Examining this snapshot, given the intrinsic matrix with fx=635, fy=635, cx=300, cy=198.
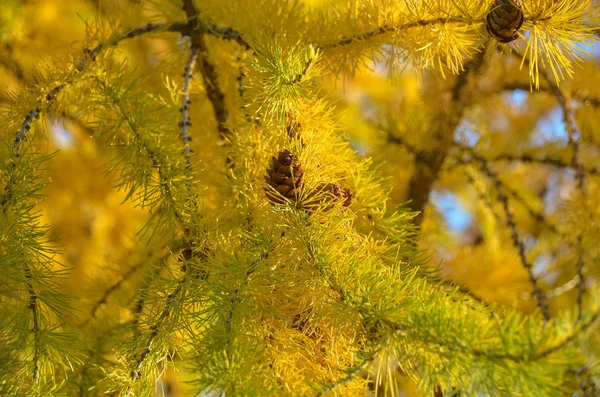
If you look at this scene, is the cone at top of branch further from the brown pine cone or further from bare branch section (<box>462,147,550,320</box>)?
bare branch section (<box>462,147,550,320</box>)

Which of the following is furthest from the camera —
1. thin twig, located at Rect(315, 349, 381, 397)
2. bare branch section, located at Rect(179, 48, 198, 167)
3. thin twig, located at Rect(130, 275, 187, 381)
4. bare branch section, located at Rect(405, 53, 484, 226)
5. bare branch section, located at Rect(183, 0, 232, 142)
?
bare branch section, located at Rect(405, 53, 484, 226)

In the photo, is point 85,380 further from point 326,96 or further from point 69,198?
point 69,198

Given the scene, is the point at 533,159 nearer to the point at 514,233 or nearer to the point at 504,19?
the point at 514,233

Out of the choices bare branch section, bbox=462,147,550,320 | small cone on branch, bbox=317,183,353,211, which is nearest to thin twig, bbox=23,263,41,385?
small cone on branch, bbox=317,183,353,211

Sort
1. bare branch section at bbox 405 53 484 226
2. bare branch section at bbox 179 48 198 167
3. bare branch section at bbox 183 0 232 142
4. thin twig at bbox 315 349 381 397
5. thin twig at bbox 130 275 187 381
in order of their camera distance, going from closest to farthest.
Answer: thin twig at bbox 315 349 381 397, thin twig at bbox 130 275 187 381, bare branch section at bbox 179 48 198 167, bare branch section at bbox 183 0 232 142, bare branch section at bbox 405 53 484 226

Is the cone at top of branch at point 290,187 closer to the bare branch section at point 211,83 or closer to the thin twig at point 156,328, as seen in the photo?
the thin twig at point 156,328

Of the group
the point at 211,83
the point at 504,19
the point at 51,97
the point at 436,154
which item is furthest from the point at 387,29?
the point at 436,154

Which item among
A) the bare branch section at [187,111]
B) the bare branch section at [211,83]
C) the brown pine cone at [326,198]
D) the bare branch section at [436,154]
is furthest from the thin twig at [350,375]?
the bare branch section at [436,154]
